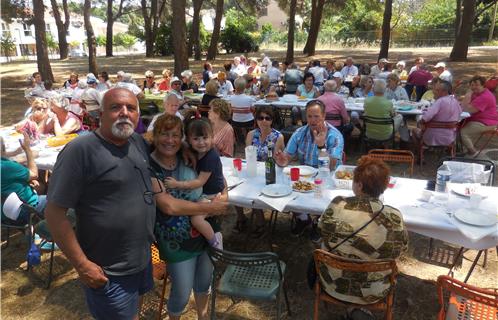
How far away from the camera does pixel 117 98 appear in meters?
1.94

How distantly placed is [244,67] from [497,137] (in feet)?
26.8

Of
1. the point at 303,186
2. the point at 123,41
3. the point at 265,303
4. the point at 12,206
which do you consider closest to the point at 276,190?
the point at 303,186

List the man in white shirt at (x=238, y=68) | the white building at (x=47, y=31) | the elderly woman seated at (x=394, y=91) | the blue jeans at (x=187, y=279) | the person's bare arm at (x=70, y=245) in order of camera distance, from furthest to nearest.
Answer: the white building at (x=47, y=31), the man in white shirt at (x=238, y=68), the elderly woman seated at (x=394, y=91), the blue jeans at (x=187, y=279), the person's bare arm at (x=70, y=245)

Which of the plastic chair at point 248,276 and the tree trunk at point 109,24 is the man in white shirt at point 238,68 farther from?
the tree trunk at point 109,24

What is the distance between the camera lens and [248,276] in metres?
2.79

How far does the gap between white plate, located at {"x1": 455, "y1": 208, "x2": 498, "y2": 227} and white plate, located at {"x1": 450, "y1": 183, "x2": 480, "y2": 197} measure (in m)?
0.33

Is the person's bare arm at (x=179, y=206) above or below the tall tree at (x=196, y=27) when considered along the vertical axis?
below

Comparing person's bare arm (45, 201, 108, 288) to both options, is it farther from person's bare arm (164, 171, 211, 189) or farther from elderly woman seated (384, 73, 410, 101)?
elderly woman seated (384, 73, 410, 101)

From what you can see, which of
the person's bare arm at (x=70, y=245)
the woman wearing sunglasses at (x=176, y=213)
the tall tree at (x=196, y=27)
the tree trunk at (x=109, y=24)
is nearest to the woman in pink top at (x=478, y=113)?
the woman wearing sunglasses at (x=176, y=213)

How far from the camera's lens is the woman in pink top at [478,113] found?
6.33 m

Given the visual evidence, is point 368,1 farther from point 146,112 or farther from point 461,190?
point 461,190

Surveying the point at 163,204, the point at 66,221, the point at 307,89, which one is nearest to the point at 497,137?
the point at 307,89

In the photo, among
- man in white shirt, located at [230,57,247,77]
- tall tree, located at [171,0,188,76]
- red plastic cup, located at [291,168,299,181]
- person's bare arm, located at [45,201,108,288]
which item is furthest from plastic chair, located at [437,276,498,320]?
tall tree, located at [171,0,188,76]

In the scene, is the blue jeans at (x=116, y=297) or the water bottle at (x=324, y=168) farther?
the water bottle at (x=324, y=168)
